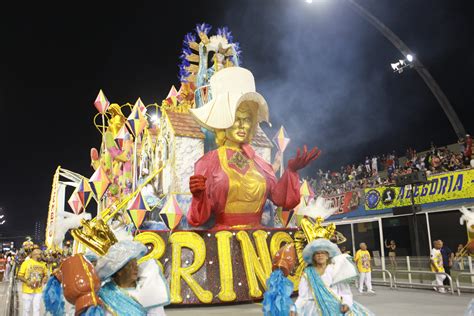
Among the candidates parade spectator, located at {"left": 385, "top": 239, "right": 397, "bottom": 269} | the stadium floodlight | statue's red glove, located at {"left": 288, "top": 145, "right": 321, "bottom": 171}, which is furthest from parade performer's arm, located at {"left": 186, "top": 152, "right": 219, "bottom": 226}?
the stadium floodlight

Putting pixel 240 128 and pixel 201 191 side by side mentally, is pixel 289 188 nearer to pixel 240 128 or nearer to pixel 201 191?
pixel 240 128

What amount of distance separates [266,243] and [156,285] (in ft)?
20.6

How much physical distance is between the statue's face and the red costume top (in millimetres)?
252

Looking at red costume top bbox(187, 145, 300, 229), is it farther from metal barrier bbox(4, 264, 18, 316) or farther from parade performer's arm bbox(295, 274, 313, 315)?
parade performer's arm bbox(295, 274, 313, 315)

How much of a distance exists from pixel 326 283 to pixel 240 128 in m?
5.27

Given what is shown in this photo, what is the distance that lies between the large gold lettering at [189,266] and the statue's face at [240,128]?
2.21 m

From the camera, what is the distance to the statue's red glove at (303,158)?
27.8ft

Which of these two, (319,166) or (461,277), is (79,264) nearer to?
(461,277)

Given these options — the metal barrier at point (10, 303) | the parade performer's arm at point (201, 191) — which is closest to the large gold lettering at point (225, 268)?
the parade performer's arm at point (201, 191)

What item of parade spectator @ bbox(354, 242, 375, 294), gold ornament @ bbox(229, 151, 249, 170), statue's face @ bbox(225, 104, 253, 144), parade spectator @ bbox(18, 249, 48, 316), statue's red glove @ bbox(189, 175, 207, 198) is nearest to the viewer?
parade spectator @ bbox(18, 249, 48, 316)

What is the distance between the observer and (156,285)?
9.97ft

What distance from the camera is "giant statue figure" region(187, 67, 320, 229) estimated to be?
29.3ft

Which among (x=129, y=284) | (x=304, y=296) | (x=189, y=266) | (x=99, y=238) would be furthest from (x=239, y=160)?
(x=129, y=284)

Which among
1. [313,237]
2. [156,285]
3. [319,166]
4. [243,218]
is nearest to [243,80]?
[243,218]
